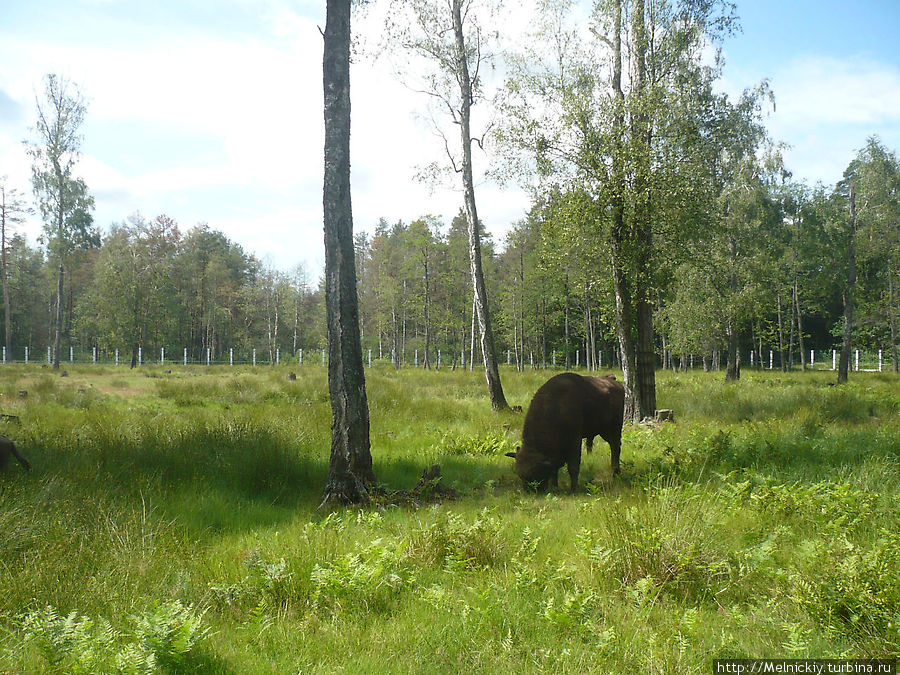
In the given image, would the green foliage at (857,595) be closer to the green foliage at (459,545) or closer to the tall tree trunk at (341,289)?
the green foliage at (459,545)

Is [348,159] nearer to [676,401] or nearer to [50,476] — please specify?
[50,476]

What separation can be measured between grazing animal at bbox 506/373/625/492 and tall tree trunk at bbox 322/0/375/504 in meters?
2.18

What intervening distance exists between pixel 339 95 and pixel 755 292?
2520cm

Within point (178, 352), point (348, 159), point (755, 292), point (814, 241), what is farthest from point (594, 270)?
point (178, 352)

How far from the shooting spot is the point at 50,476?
5527 mm

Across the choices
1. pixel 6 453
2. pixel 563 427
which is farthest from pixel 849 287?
pixel 6 453

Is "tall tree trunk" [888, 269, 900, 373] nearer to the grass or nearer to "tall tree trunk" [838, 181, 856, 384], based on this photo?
"tall tree trunk" [838, 181, 856, 384]

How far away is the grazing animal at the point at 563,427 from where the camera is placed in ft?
22.8

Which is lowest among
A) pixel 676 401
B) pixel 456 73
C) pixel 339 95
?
pixel 676 401

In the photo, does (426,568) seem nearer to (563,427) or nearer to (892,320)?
(563,427)

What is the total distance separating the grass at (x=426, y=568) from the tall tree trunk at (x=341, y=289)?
2.03 feet

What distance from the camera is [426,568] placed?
4066 mm

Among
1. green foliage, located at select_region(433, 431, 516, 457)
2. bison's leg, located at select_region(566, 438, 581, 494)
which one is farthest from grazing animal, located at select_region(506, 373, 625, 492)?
green foliage, located at select_region(433, 431, 516, 457)

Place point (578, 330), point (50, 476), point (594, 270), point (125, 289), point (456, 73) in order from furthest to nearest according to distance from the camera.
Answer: point (578, 330) < point (125, 289) < point (456, 73) < point (594, 270) < point (50, 476)
